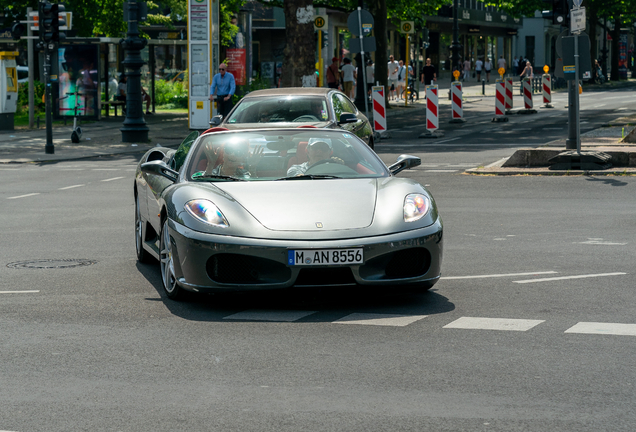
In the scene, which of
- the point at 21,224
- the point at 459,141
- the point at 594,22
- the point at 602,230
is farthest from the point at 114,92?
the point at 594,22

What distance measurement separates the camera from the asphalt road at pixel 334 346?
451 cm

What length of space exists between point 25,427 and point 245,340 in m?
1.81

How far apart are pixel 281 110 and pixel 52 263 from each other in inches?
278

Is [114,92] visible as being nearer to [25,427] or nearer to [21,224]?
[21,224]

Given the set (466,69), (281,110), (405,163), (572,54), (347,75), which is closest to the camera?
(405,163)

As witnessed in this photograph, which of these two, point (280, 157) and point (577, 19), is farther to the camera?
point (577, 19)

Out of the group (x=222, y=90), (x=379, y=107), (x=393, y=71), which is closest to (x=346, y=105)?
(x=379, y=107)

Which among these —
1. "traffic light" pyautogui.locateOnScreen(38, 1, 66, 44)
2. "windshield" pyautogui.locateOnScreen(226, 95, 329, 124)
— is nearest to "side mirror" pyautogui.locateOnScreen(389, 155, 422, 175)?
"windshield" pyautogui.locateOnScreen(226, 95, 329, 124)

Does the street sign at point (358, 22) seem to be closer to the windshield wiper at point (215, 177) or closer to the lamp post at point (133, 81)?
the lamp post at point (133, 81)

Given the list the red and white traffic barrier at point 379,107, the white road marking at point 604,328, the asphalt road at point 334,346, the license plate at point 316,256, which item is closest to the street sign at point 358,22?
the red and white traffic barrier at point 379,107

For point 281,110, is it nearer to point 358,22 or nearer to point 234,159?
point 234,159

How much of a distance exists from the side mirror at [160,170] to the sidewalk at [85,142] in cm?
1381

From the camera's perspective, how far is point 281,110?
51.1ft

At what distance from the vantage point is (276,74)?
51562 mm
